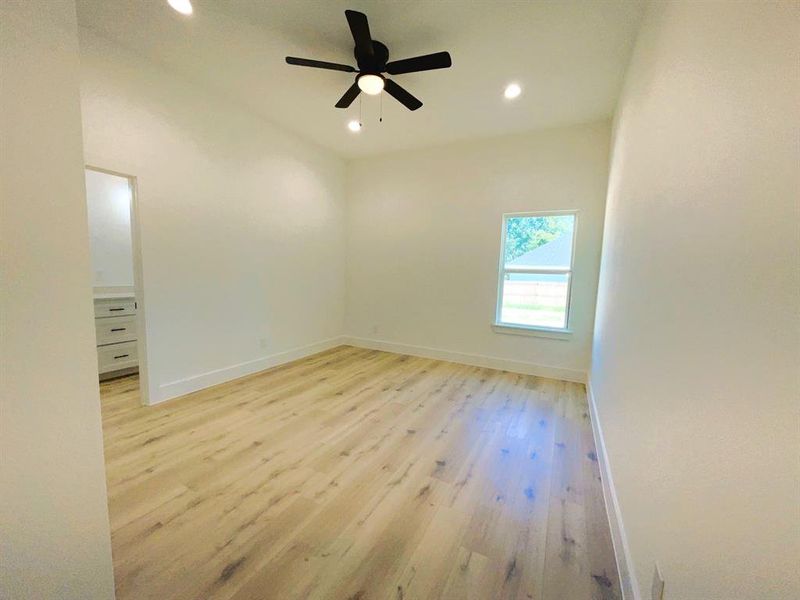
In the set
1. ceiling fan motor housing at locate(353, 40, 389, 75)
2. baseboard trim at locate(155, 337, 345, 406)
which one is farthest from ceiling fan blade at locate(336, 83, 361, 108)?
baseboard trim at locate(155, 337, 345, 406)

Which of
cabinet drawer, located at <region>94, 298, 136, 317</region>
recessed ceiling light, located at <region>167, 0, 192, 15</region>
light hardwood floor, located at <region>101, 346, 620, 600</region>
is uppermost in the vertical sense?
recessed ceiling light, located at <region>167, 0, 192, 15</region>

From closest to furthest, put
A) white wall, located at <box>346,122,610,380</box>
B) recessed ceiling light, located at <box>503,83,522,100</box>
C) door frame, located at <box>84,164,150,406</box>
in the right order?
door frame, located at <box>84,164,150,406</box>, recessed ceiling light, located at <box>503,83,522,100</box>, white wall, located at <box>346,122,610,380</box>

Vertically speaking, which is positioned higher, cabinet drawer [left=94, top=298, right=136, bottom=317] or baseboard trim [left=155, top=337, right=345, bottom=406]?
cabinet drawer [left=94, top=298, right=136, bottom=317]

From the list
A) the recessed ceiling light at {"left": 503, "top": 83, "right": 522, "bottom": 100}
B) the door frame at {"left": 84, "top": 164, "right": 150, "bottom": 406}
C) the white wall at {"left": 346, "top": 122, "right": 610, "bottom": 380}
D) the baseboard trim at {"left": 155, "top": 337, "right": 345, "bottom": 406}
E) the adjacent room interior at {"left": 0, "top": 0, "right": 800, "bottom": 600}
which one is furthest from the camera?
the white wall at {"left": 346, "top": 122, "right": 610, "bottom": 380}

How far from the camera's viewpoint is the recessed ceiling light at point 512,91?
276 centimetres

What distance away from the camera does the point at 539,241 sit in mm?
3857

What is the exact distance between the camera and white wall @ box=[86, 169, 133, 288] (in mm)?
3715

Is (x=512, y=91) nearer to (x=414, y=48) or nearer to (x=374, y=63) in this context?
(x=414, y=48)

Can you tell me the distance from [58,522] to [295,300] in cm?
346

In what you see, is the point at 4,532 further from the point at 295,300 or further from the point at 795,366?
the point at 295,300

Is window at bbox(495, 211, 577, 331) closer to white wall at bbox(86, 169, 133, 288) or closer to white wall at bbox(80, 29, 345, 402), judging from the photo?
white wall at bbox(80, 29, 345, 402)

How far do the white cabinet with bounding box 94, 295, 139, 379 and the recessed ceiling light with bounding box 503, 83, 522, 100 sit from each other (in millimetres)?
4478

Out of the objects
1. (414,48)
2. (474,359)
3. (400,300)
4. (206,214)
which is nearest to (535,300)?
(474,359)

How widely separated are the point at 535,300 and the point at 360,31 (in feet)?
10.7
